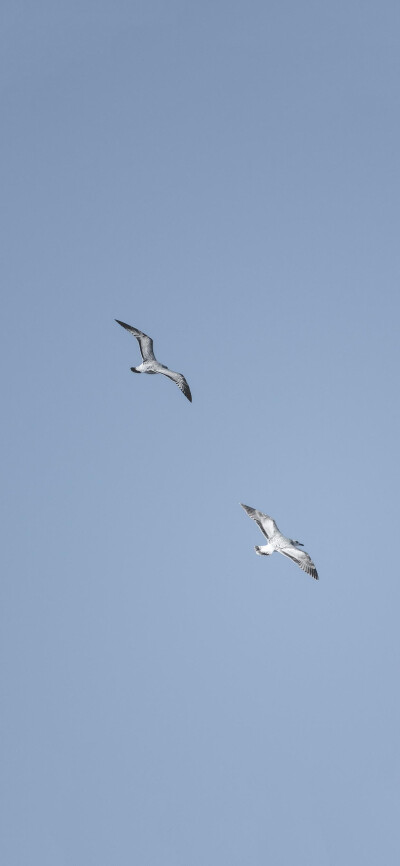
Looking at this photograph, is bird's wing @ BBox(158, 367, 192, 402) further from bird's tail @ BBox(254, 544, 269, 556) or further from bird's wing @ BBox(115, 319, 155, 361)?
bird's tail @ BBox(254, 544, 269, 556)

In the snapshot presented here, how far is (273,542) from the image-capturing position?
58.9 meters

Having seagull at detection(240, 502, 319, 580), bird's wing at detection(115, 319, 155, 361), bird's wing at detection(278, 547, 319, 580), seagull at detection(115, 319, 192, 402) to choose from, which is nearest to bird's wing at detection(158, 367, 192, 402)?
seagull at detection(115, 319, 192, 402)

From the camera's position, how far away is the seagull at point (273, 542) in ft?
191

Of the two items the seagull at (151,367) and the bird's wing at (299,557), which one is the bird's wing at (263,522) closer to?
the bird's wing at (299,557)

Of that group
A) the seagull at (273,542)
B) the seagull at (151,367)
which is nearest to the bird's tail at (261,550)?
the seagull at (273,542)

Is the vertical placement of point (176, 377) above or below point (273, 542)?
above

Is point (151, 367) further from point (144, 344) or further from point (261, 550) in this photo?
point (261, 550)

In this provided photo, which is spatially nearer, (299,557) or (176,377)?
(299,557)

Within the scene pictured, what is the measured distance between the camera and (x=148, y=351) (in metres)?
64.4

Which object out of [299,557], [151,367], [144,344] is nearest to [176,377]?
[151,367]

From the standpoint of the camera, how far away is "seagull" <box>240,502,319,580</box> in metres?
58.1

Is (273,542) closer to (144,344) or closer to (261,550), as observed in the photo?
(261,550)

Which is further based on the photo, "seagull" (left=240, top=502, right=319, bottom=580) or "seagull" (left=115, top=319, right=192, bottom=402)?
"seagull" (left=115, top=319, right=192, bottom=402)

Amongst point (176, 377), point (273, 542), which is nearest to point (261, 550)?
point (273, 542)
